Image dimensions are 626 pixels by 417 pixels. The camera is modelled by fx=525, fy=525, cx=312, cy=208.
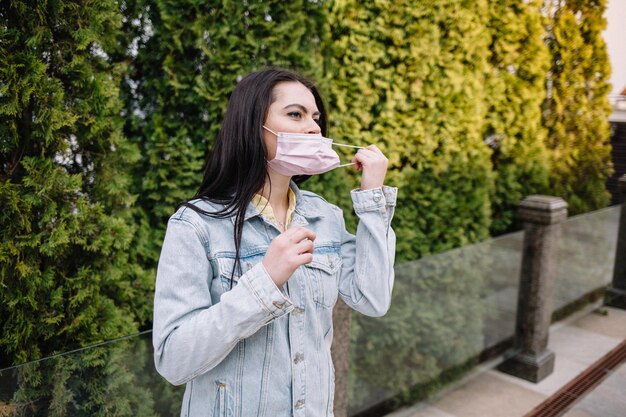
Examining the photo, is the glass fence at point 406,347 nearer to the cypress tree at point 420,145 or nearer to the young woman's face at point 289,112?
the cypress tree at point 420,145

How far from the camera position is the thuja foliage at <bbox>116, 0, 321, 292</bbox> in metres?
2.72

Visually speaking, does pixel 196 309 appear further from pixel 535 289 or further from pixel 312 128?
pixel 535 289

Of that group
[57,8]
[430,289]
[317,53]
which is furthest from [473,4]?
[57,8]

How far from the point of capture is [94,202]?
2.34 m

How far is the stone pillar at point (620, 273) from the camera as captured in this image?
21.5ft

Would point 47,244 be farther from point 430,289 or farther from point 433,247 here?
point 433,247

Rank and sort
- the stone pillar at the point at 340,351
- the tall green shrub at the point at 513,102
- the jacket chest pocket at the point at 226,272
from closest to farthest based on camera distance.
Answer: the jacket chest pocket at the point at 226,272, the stone pillar at the point at 340,351, the tall green shrub at the point at 513,102

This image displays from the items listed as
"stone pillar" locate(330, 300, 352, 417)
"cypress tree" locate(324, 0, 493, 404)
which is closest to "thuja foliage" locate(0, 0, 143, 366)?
"stone pillar" locate(330, 300, 352, 417)

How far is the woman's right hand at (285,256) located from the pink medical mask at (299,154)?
30cm

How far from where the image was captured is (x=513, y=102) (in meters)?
5.13

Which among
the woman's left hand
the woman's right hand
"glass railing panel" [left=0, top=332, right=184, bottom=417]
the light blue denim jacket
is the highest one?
the woman's left hand

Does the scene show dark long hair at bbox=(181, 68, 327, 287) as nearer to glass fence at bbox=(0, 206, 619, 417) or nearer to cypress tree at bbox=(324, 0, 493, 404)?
glass fence at bbox=(0, 206, 619, 417)

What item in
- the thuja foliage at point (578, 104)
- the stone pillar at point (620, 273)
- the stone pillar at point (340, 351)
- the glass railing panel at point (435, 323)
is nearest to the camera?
the stone pillar at point (340, 351)

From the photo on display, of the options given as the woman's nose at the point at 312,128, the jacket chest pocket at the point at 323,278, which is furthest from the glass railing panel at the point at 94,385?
the woman's nose at the point at 312,128
